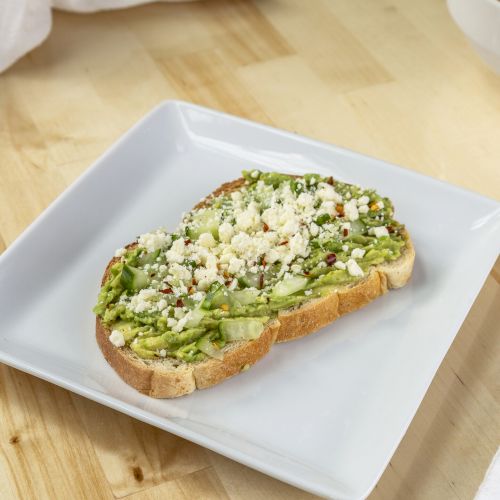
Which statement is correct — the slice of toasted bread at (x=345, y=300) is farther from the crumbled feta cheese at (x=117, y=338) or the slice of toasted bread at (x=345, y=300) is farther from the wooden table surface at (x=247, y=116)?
the crumbled feta cheese at (x=117, y=338)

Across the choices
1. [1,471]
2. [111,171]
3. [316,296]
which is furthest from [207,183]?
[1,471]

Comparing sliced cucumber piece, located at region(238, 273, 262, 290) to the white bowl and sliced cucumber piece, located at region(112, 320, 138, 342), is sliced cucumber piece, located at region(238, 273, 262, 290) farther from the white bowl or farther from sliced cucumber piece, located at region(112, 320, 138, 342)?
the white bowl

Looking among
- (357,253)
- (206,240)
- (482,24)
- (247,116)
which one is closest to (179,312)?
(206,240)

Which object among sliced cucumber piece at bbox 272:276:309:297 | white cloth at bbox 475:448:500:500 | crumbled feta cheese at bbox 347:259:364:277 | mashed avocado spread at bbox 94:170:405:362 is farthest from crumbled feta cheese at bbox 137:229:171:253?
white cloth at bbox 475:448:500:500

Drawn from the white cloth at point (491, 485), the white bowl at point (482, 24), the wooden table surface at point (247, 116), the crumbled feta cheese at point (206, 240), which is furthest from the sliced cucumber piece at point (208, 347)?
the white bowl at point (482, 24)

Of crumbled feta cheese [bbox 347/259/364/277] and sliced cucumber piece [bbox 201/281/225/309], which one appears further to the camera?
crumbled feta cheese [bbox 347/259/364/277]
